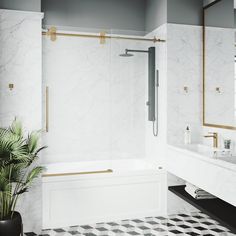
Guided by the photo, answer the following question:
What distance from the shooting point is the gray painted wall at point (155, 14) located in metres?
3.92

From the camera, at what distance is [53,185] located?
349 centimetres

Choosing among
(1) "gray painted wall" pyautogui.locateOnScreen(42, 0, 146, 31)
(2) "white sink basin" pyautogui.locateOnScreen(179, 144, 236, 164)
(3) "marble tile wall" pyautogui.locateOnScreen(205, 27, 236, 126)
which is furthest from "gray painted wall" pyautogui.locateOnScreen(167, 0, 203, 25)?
(2) "white sink basin" pyautogui.locateOnScreen(179, 144, 236, 164)

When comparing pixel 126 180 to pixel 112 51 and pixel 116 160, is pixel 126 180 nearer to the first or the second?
pixel 116 160

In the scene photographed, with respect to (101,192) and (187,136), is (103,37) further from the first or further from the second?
(101,192)

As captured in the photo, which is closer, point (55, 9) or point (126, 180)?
point (126, 180)

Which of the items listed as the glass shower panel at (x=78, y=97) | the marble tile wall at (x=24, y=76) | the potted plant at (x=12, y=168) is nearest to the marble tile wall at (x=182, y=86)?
the glass shower panel at (x=78, y=97)

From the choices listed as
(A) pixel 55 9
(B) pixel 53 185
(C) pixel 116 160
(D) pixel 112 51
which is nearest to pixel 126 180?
(C) pixel 116 160

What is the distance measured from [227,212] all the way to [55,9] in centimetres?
308

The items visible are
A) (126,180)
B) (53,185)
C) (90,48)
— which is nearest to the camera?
(53,185)

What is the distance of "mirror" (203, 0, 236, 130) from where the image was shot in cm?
353

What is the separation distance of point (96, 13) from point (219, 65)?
5.67 ft

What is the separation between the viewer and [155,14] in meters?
4.16

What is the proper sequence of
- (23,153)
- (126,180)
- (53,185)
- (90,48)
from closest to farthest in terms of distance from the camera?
1. (23,153)
2. (53,185)
3. (126,180)
4. (90,48)

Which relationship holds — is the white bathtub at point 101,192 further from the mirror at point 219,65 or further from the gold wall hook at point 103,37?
the gold wall hook at point 103,37
